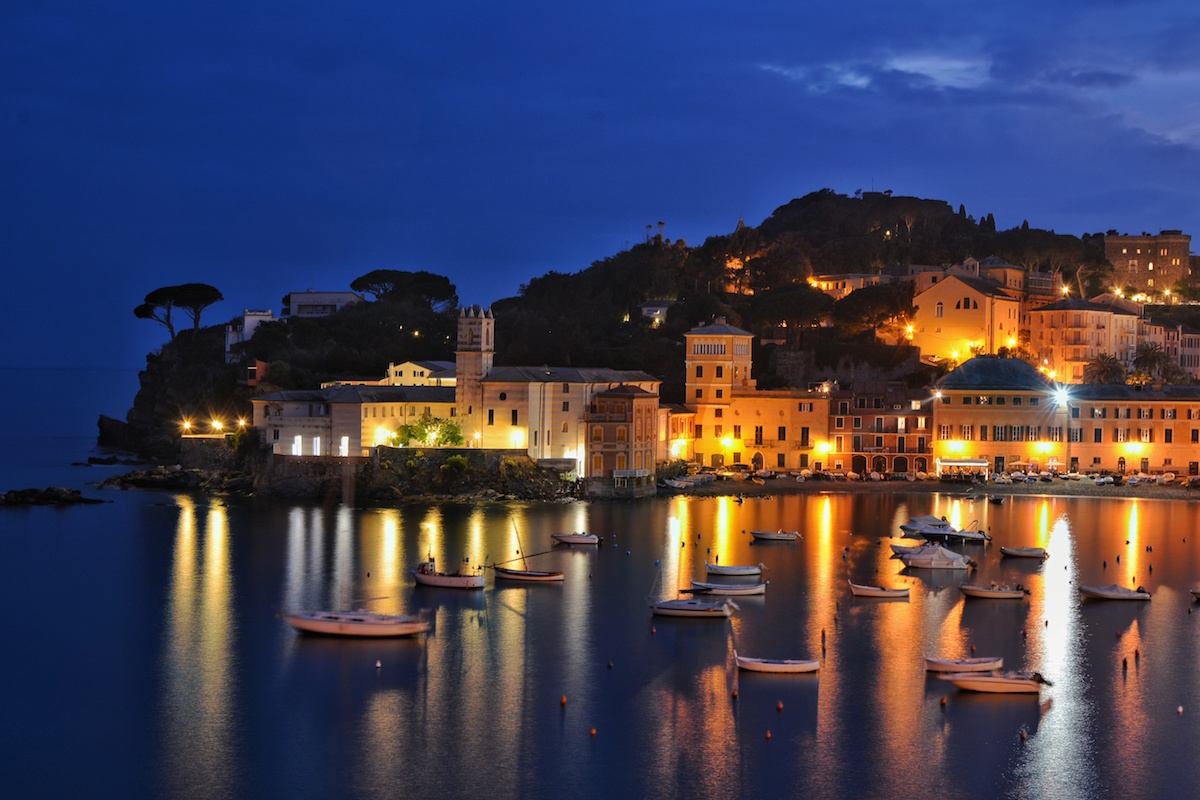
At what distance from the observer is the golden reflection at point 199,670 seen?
22633 millimetres

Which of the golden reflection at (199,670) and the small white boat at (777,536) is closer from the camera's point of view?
the golden reflection at (199,670)

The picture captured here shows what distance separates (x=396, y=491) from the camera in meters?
53.8

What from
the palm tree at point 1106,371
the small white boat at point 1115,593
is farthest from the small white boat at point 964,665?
the palm tree at point 1106,371

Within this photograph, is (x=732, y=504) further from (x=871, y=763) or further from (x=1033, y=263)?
(x=1033, y=263)

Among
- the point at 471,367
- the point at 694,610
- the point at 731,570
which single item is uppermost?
the point at 471,367

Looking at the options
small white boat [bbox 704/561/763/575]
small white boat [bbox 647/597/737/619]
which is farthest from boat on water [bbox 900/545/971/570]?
small white boat [bbox 647/597/737/619]

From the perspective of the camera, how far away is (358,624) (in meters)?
30.7

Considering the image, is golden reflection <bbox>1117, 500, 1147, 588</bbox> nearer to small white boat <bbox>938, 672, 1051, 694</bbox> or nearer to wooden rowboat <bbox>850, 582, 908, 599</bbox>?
wooden rowboat <bbox>850, 582, 908, 599</bbox>

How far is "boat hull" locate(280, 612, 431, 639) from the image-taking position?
30516 mm

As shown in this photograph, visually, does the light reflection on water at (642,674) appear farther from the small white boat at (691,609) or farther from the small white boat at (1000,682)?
the small white boat at (1000,682)

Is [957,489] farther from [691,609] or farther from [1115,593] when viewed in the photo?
[691,609]

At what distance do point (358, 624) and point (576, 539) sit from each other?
13.0 meters

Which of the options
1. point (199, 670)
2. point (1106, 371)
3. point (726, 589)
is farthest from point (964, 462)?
point (199, 670)

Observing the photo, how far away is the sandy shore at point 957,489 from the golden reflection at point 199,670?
22354mm
